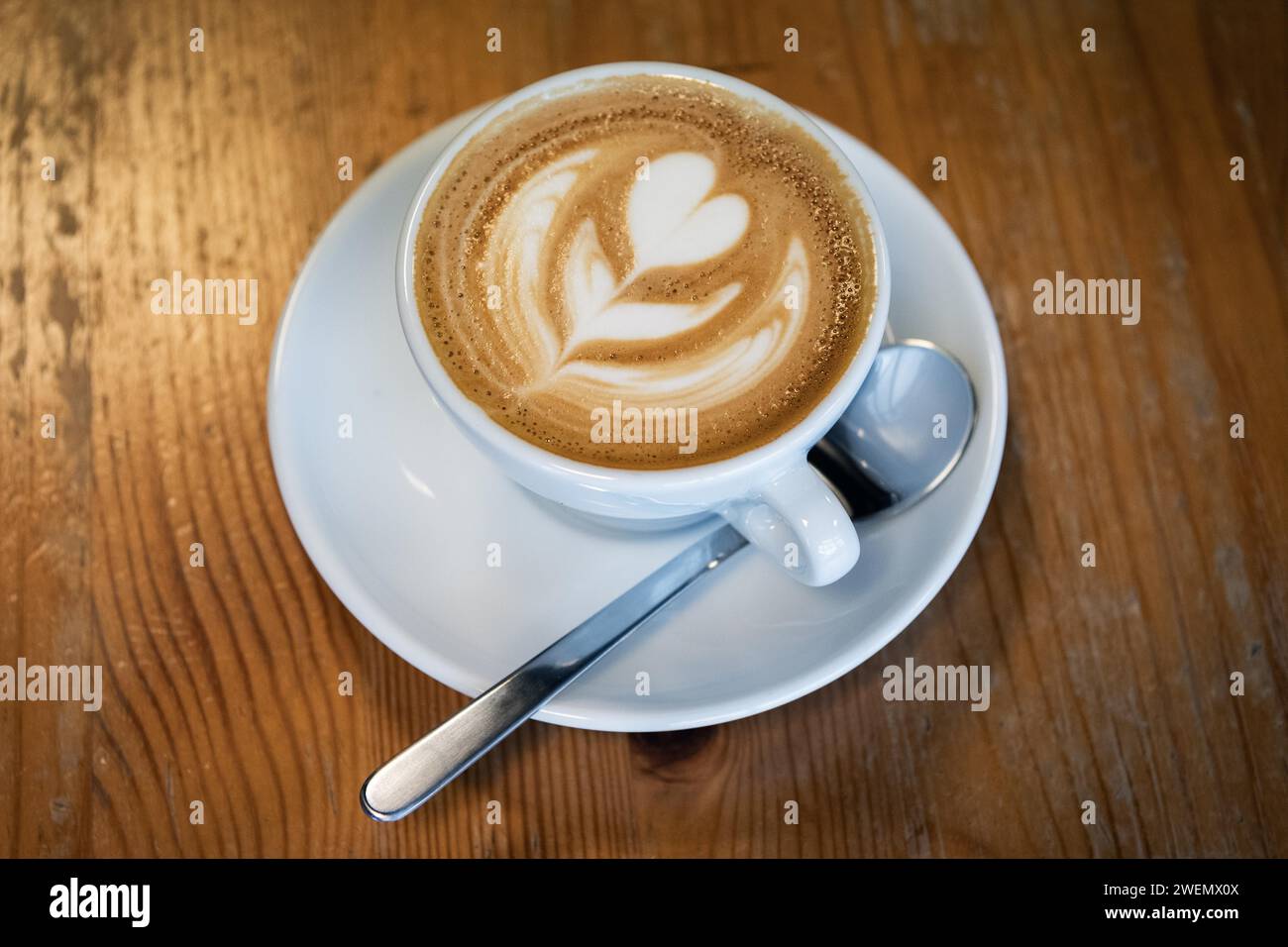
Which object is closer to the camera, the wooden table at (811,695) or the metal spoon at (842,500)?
the metal spoon at (842,500)

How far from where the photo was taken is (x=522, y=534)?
41.0 inches

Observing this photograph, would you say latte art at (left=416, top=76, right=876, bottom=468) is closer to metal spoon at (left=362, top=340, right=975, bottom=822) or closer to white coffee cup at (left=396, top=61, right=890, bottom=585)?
white coffee cup at (left=396, top=61, right=890, bottom=585)

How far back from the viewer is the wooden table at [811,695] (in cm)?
106

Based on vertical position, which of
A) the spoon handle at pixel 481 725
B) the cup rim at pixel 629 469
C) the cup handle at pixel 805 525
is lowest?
the spoon handle at pixel 481 725

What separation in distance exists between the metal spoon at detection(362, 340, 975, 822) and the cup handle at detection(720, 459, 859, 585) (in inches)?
3.4

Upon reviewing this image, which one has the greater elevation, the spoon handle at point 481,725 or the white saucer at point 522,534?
the white saucer at point 522,534

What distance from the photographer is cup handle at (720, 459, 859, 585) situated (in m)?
0.90

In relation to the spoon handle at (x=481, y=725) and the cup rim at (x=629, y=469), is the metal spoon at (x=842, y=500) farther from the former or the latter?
the cup rim at (x=629, y=469)

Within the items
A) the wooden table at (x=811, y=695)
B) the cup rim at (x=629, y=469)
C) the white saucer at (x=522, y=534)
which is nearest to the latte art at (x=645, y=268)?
the cup rim at (x=629, y=469)

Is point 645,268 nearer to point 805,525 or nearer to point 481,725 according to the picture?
point 805,525

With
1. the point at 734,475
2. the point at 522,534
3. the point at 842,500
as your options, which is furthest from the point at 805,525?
the point at 522,534

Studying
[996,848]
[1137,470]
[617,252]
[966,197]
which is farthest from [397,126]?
[996,848]

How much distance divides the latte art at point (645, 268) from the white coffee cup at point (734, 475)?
0.01 meters
